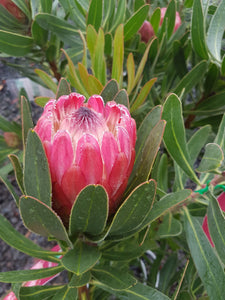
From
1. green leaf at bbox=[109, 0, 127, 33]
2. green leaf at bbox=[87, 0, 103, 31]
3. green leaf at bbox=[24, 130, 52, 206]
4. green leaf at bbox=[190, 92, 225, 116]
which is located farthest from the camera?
green leaf at bbox=[190, 92, 225, 116]

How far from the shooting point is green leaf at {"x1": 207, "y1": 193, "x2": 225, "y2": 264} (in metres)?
0.59

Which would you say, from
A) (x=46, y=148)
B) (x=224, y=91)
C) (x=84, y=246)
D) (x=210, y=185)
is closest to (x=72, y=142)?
(x=46, y=148)

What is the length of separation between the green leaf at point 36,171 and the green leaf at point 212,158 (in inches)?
11.9

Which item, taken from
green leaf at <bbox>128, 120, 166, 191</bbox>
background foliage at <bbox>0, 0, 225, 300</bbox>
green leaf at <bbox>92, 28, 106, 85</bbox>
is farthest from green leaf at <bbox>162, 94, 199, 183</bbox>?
green leaf at <bbox>92, 28, 106, 85</bbox>

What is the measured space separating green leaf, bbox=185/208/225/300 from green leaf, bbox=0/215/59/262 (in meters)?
Result: 0.28

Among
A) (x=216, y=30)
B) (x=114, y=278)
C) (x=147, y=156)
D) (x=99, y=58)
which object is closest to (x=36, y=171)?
(x=147, y=156)

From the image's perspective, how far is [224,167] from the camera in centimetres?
66

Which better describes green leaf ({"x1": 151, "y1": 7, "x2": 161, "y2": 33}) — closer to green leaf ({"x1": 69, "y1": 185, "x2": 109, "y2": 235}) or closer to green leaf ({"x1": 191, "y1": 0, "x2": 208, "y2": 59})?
green leaf ({"x1": 191, "y1": 0, "x2": 208, "y2": 59})

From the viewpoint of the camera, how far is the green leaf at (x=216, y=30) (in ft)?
2.86

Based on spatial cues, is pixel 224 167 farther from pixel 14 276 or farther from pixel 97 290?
pixel 97 290

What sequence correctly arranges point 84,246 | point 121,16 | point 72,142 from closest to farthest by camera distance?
point 72,142 → point 84,246 → point 121,16

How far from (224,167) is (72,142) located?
0.33 meters

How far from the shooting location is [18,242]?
62 cm

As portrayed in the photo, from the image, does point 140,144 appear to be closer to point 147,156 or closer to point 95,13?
point 147,156
